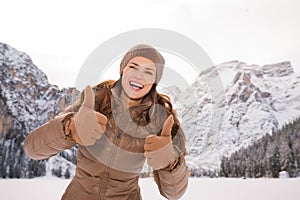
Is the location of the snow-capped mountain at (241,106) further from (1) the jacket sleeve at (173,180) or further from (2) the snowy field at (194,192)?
(2) the snowy field at (194,192)

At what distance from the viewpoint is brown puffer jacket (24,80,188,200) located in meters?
0.79

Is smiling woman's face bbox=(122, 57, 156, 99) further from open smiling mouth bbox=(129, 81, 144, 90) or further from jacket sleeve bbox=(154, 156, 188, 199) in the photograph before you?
jacket sleeve bbox=(154, 156, 188, 199)

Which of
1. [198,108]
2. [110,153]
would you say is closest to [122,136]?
[110,153]

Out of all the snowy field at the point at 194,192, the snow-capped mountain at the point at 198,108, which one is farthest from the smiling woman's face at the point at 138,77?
the snowy field at the point at 194,192

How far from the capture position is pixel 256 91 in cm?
3803

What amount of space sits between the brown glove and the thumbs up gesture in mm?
118

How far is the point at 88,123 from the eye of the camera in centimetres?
73

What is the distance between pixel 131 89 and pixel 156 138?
17cm

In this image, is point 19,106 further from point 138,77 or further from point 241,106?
point 138,77

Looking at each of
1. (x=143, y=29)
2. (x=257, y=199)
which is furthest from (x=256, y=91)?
(x=143, y=29)

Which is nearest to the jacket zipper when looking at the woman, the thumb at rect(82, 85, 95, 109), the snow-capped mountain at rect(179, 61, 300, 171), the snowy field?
the woman

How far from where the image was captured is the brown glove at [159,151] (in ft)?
2.41

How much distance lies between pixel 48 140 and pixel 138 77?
0.95ft

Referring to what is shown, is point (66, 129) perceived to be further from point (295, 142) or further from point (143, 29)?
point (295, 142)
